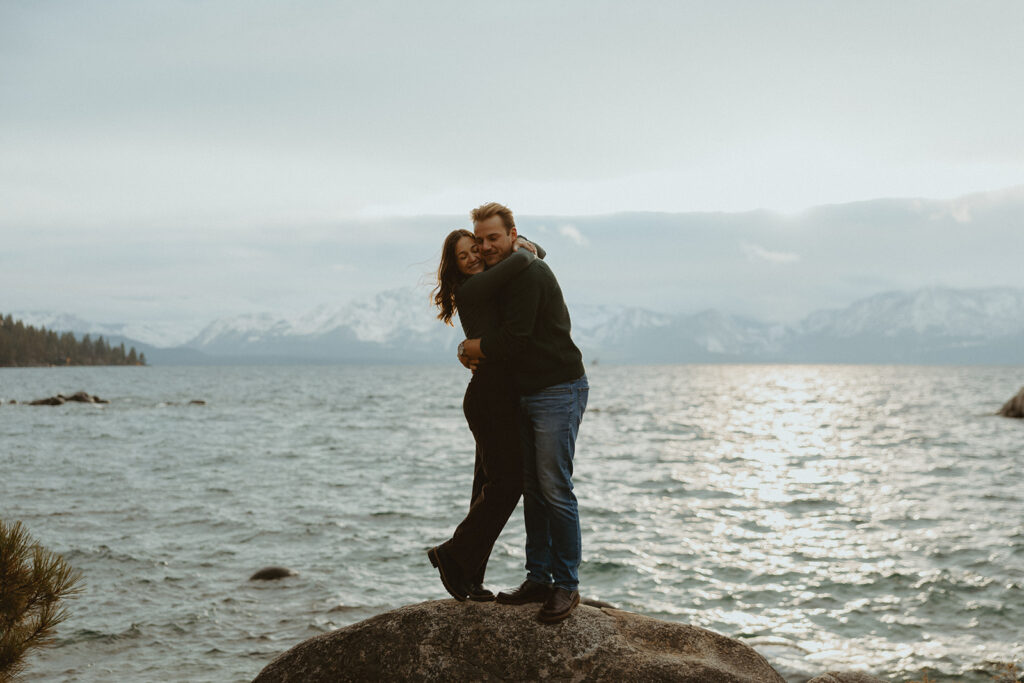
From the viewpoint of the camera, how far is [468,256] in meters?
5.98

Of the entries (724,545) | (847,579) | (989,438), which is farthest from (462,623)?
(989,438)

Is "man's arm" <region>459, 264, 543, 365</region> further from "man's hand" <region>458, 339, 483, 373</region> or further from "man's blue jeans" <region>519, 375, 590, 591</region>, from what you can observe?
"man's blue jeans" <region>519, 375, 590, 591</region>

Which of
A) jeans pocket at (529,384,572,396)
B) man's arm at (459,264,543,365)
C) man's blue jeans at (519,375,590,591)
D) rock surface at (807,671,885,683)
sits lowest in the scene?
rock surface at (807,671,885,683)

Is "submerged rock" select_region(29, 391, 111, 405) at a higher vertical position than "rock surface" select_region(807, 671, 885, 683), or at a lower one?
lower

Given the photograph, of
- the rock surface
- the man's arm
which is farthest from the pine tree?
the rock surface

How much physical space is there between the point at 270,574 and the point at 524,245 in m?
12.1

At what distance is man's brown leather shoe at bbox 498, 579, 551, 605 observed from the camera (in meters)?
6.38

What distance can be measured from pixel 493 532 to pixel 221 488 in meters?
21.9

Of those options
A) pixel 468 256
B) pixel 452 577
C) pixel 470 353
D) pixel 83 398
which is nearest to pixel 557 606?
pixel 452 577

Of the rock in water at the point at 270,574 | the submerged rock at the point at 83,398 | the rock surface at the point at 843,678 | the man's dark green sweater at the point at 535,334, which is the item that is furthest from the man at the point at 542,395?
the submerged rock at the point at 83,398

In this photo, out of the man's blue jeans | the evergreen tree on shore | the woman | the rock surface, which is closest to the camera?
the woman

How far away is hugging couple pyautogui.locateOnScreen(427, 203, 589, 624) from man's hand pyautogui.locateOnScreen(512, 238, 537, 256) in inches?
0.7

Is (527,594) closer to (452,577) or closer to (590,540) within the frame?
(452,577)

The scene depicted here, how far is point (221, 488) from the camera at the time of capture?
2592 cm
